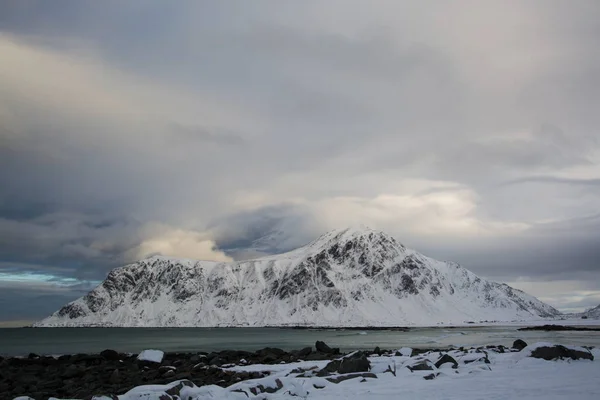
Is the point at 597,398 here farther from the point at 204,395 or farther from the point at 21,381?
the point at 21,381

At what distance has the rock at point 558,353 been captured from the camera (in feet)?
85.3

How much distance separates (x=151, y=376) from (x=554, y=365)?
2274 centimetres

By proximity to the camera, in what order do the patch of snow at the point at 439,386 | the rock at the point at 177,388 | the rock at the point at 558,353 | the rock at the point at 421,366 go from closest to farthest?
the patch of snow at the point at 439,386, the rock at the point at 177,388, the rock at the point at 421,366, the rock at the point at 558,353

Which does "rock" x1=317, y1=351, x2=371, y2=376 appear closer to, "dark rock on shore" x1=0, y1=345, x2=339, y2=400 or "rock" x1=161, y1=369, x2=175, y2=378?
"dark rock on shore" x1=0, y1=345, x2=339, y2=400

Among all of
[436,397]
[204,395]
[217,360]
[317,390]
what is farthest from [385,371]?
[217,360]

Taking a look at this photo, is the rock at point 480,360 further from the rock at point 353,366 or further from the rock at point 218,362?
the rock at point 218,362

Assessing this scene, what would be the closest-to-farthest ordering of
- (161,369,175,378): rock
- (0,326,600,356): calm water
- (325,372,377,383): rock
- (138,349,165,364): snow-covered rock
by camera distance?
1. (325,372,377,383): rock
2. (161,369,175,378): rock
3. (138,349,165,364): snow-covered rock
4. (0,326,600,356): calm water

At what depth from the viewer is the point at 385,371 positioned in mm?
24312

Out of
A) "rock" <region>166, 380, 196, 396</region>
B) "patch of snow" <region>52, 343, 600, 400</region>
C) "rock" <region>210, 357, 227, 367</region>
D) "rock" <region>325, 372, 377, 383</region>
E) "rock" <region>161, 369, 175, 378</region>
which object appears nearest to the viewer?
"patch of snow" <region>52, 343, 600, 400</region>

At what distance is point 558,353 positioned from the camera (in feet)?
85.9

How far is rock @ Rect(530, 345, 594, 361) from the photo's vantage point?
25984 millimetres

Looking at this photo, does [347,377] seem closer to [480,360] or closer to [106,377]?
[480,360]

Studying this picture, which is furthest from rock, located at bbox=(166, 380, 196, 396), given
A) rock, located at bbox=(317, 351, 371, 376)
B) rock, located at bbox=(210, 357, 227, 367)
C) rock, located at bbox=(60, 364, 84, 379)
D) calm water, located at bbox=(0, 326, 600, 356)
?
calm water, located at bbox=(0, 326, 600, 356)

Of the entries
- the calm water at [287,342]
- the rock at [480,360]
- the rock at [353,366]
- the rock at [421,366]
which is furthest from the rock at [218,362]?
the calm water at [287,342]
